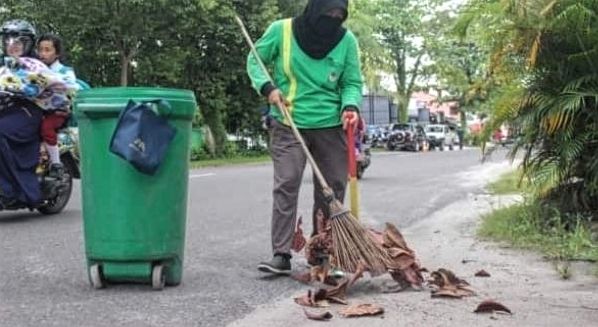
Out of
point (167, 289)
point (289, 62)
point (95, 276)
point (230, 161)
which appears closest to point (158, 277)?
point (167, 289)

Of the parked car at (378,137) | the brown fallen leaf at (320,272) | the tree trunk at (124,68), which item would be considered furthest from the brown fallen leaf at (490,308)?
the parked car at (378,137)

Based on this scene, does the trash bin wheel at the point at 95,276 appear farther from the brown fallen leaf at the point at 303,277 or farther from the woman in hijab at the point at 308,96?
the brown fallen leaf at the point at 303,277

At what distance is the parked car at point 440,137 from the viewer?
172 ft

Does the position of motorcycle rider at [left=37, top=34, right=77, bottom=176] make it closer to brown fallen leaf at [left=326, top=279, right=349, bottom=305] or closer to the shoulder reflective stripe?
the shoulder reflective stripe

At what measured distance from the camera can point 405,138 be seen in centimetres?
4756

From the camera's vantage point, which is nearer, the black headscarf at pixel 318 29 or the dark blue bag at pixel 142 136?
the dark blue bag at pixel 142 136

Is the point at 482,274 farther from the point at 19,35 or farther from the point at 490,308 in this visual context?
the point at 19,35

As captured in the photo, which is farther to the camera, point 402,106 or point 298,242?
point 402,106

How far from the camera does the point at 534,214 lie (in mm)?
7500

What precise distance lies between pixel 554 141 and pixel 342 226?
9.52ft

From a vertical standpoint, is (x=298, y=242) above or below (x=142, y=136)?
below

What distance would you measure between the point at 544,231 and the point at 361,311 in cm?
319

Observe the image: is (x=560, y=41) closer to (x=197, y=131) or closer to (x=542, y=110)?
(x=542, y=110)

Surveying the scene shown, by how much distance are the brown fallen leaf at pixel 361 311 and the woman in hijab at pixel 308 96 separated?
106cm
